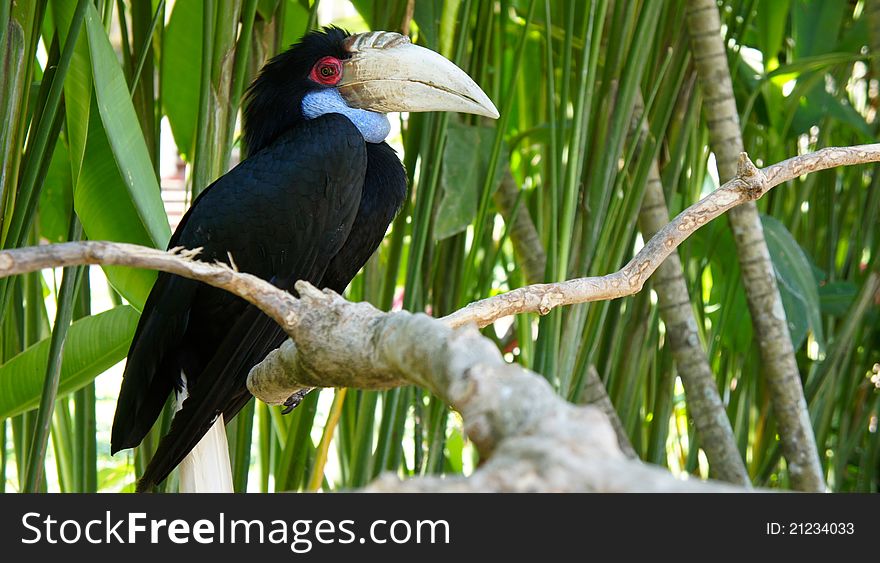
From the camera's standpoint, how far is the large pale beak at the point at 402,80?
1130 millimetres

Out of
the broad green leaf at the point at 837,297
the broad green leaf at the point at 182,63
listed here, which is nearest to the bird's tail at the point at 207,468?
A: the broad green leaf at the point at 182,63

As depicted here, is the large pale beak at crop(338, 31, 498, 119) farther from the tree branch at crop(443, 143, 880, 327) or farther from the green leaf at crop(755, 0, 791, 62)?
the green leaf at crop(755, 0, 791, 62)

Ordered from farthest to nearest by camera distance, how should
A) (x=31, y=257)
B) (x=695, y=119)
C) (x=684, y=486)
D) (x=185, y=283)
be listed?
(x=695, y=119), (x=185, y=283), (x=31, y=257), (x=684, y=486)

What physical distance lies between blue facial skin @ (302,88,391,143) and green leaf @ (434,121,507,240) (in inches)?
4.2

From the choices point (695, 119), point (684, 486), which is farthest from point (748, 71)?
point (684, 486)

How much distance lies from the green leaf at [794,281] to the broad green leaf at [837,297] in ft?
0.57

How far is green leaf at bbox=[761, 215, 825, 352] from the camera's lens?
55.8 inches

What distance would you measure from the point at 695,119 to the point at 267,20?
687mm

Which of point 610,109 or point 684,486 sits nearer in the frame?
point 684,486

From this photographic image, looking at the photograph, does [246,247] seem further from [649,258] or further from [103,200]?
[649,258]

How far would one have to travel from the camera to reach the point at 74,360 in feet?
3.41

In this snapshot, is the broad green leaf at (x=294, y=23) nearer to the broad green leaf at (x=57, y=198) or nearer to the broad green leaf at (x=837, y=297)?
the broad green leaf at (x=57, y=198)
